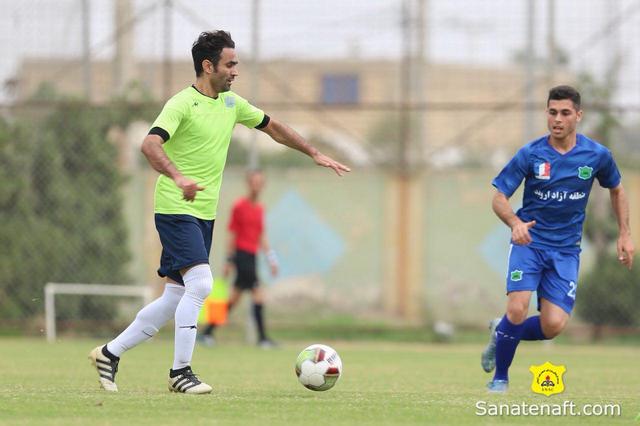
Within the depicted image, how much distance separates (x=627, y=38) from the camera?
1730cm

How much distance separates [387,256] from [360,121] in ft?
15.4

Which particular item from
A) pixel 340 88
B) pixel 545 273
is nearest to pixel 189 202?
pixel 545 273

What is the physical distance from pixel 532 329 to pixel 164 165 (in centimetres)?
313

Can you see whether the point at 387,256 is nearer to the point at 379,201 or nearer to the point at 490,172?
the point at 379,201

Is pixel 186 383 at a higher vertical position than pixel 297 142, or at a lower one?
lower

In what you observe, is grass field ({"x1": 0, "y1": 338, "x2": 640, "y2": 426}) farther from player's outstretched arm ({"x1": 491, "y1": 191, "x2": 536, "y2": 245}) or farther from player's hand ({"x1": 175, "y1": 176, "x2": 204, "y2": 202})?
player's hand ({"x1": 175, "y1": 176, "x2": 204, "y2": 202})

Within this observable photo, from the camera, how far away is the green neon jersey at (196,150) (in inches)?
313

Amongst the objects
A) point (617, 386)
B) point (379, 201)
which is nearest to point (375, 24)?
point (379, 201)

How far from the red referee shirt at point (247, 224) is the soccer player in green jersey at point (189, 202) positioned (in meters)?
7.61

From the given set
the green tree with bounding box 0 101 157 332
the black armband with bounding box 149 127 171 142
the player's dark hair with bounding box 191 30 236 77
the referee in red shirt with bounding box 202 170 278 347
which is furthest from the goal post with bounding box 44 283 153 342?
the black armband with bounding box 149 127 171 142

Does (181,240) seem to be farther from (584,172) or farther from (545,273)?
(584,172)

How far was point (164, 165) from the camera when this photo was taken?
751cm

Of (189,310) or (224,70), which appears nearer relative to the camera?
(189,310)

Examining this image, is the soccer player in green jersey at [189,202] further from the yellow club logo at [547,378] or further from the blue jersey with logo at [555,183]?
the yellow club logo at [547,378]
